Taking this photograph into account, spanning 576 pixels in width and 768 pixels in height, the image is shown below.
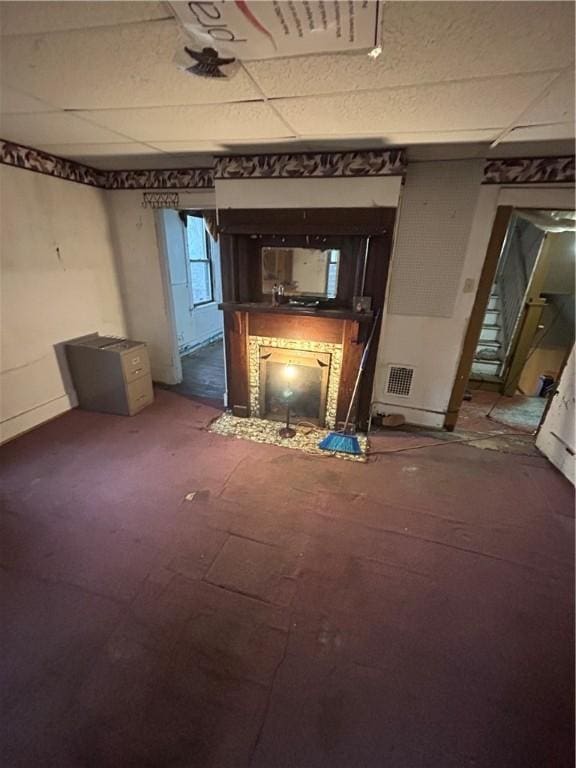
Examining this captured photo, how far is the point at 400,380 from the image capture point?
320 cm

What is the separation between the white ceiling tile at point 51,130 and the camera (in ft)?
6.42

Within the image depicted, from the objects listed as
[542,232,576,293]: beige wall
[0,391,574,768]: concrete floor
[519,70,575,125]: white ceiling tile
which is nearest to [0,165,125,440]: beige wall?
[0,391,574,768]: concrete floor

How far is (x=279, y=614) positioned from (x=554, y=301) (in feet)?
17.9

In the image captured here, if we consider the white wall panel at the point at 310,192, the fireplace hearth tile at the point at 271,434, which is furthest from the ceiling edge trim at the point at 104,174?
the fireplace hearth tile at the point at 271,434

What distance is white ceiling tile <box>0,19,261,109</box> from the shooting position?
1.11m

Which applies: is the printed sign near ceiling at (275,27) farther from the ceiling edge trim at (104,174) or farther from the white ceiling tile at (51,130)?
the ceiling edge trim at (104,174)

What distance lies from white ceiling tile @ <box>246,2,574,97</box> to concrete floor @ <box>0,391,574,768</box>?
7.64ft

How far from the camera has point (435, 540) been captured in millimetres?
2010

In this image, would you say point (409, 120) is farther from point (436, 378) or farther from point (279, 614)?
point (279, 614)

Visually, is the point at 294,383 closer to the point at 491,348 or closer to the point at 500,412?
the point at 500,412

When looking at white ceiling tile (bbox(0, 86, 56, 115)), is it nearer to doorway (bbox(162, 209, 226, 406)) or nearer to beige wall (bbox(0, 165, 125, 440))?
beige wall (bbox(0, 165, 125, 440))

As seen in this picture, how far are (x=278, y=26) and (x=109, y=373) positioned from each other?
305cm

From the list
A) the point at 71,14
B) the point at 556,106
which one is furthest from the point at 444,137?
the point at 71,14

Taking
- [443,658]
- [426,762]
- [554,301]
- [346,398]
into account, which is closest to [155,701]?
[426,762]
